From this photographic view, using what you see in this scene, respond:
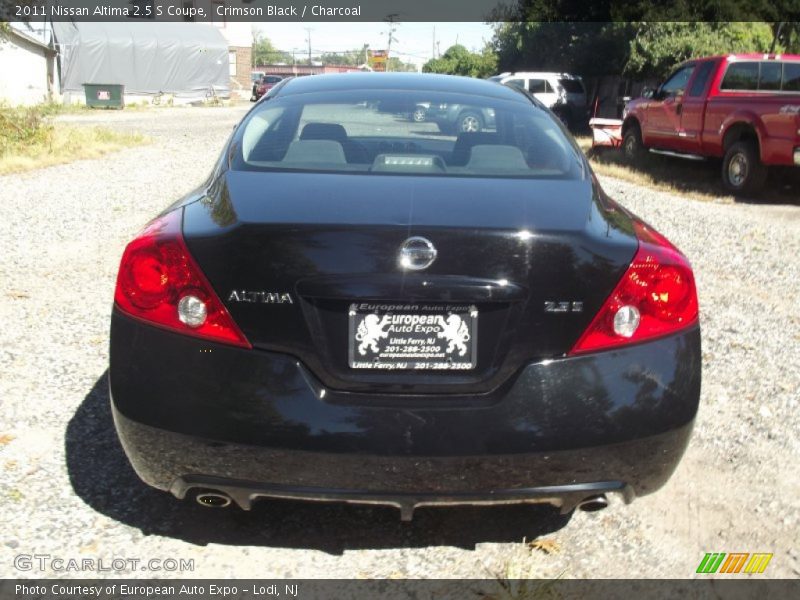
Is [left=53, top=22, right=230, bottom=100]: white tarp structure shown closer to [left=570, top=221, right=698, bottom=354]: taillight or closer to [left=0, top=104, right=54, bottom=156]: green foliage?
[left=0, top=104, right=54, bottom=156]: green foliage

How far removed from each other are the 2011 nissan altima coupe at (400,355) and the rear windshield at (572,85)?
26133mm

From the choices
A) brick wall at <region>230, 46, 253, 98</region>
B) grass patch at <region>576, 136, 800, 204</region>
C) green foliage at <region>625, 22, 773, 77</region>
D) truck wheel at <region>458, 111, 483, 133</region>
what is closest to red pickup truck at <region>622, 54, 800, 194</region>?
grass patch at <region>576, 136, 800, 204</region>

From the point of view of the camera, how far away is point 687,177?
14180 mm

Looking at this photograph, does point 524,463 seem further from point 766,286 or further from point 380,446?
point 766,286

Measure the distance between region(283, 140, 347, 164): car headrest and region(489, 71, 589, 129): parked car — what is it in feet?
77.9

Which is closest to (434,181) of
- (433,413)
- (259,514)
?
(433,413)

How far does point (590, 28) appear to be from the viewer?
1099 inches

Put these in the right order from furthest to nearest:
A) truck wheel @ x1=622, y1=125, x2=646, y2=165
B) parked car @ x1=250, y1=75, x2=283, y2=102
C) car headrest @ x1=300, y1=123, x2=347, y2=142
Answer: parked car @ x1=250, y1=75, x2=283, y2=102 → truck wheel @ x1=622, y1=125, x2=646, y2=165 → car headrest @ x1=300, y1=123, x2=347, y2=142

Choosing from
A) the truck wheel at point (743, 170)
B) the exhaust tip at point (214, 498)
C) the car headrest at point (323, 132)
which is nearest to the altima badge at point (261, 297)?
the exhaust tip at point (214, 498)

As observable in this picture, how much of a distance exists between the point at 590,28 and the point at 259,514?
27.4m

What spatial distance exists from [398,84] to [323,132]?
0.71m

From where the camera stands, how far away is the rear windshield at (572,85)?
27578 mm

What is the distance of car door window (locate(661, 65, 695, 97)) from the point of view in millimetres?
13766

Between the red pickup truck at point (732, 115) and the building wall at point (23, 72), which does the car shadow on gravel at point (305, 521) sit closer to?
the red pickup truck at point (732, 115)
